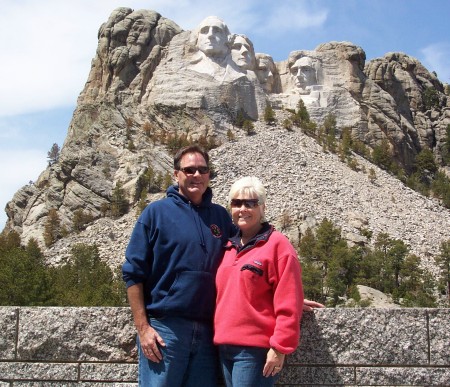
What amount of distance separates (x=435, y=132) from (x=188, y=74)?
28589mm

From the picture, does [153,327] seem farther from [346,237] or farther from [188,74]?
[188,74]

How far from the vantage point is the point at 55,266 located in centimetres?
4288

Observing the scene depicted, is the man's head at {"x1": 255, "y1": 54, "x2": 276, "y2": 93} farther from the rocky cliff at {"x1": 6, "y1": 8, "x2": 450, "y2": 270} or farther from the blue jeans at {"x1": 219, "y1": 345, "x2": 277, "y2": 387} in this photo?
the blue jeans at {"x1": 219, "y1": 345, "x2": 277, "y2": 387}

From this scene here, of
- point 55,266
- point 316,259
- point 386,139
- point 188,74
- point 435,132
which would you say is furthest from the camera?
point 435,132

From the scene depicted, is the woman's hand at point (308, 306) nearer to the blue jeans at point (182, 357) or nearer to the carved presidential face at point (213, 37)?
the blue jeans at point (182, 357)

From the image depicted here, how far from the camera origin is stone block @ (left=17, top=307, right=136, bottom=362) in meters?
6.49

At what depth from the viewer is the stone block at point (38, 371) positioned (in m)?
6.57

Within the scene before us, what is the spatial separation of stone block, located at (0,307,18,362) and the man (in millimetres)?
1558

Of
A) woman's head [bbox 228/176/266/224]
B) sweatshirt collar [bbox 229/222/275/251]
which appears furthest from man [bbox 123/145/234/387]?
woman's head [bbox 228/176/266/224]

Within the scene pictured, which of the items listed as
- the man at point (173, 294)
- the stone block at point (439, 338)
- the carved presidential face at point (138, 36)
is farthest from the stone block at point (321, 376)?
the carved presidential face at point (138, 36)

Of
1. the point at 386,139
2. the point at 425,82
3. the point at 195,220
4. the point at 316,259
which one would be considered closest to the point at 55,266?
the point at 316,259

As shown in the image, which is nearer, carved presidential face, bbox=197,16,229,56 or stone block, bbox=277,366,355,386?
stone block, bbox=277,366,355,386

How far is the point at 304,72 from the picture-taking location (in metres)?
57.0

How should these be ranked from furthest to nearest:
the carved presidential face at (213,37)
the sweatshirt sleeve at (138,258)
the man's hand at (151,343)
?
the carved presidential face at (213,37), the sweatshirt sleeve at (138,258), the man's hand at (151,343)
